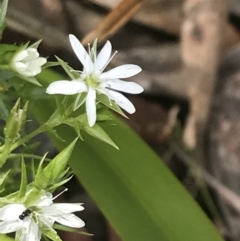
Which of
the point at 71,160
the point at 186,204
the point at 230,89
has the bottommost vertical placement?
the point at 186,204

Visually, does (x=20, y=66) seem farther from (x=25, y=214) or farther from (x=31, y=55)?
(x=25, y=214)

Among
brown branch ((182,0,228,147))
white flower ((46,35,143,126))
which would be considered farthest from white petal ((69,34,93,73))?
brown branch ((182,0,228,147))

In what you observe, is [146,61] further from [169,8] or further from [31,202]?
[31,202]

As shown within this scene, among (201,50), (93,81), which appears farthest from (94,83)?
(201,50)

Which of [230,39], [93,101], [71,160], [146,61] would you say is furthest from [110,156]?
[230,39]

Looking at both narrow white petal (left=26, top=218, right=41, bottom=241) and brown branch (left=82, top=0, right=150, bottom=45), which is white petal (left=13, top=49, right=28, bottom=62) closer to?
narrow white petal (left=26, top=218, right=41, bottom=241)

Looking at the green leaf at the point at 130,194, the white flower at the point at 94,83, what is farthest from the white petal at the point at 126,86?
the green leaf at the point at 130,194

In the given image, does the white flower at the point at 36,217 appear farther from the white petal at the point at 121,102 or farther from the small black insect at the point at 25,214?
the white petal at the point at 121,102
